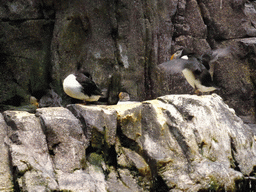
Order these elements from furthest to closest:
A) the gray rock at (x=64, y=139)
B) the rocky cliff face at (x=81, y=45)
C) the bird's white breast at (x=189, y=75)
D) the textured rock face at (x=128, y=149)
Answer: the rocky cliff face at (x=81, y=45) → the bird's white breast at (x=189, y=75) → the gray rock at (x=64, y=139) → the textured rock face at (x=128, y=149)

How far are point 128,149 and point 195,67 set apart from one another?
235cm

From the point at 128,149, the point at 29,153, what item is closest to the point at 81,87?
the point at 128,149

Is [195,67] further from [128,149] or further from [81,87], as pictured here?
[128,149]

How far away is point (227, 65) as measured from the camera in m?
8.79

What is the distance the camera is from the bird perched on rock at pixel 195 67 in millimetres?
5598

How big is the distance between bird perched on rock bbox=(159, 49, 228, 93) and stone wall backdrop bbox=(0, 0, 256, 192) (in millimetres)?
584

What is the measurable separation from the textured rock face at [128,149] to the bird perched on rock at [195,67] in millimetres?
977

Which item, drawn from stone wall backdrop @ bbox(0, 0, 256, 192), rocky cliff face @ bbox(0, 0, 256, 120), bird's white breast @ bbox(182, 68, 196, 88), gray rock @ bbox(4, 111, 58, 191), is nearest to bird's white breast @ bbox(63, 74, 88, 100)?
stone wall backdrop @ bbox(0, 0, 256, 192)

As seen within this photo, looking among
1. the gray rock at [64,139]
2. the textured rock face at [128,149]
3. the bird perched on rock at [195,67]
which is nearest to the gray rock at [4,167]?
the textured rock face at [128,149]

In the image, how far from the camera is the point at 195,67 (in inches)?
226

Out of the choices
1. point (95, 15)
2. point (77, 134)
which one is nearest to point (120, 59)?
point (95, 15)

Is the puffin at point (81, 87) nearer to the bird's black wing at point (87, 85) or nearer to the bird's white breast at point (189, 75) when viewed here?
the bird's black wing at point (87, 85)

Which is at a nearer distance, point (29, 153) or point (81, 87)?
point (29, 153)

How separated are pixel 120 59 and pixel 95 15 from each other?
1.26 m
